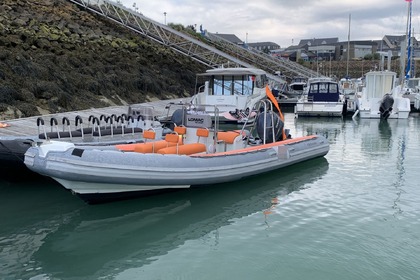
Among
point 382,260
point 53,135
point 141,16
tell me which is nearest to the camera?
point 382,260

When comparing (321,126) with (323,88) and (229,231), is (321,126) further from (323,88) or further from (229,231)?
(229,231)

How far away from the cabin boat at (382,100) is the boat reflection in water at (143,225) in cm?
1542

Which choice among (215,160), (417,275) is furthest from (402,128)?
(417,275)

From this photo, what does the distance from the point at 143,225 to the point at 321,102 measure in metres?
19.2

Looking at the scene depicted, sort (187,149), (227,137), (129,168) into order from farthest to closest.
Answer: (227,137) → (187,149) → (129,168)

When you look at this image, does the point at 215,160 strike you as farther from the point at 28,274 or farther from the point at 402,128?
the point at 402,128

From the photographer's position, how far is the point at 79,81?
19.3 m

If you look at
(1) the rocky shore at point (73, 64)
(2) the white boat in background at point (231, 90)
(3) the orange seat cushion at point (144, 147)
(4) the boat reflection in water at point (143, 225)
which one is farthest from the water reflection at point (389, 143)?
(1) the rocky shore at point (73, 64)

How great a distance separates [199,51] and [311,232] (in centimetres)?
2677

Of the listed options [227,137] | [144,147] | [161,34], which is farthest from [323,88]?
[144,147]

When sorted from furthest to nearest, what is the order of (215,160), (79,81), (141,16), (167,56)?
(167,56), (141,16), (79,81), (215,160)

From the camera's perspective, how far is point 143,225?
7.05m

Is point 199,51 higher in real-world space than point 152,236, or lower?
higher

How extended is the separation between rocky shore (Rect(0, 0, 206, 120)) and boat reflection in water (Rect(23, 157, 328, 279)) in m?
7.96
